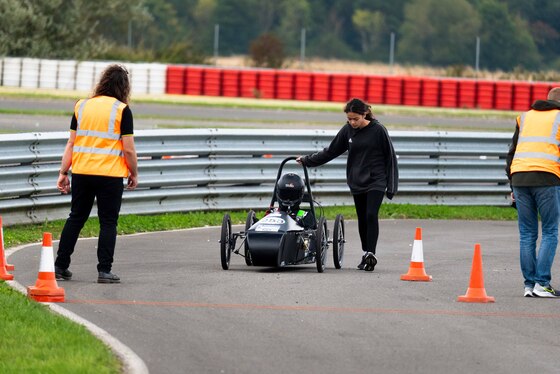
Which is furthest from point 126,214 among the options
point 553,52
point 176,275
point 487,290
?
point 553,52

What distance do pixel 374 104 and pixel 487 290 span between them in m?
32.1

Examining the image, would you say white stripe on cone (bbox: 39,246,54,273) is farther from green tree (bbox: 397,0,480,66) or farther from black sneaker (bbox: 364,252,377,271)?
green tree (bbox: 397,0,480,66)

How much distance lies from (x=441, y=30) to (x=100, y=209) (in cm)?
7038

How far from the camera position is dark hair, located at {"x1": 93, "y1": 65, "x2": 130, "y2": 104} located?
36.9ft

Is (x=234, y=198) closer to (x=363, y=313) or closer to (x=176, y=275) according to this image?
(x=176, y=275)

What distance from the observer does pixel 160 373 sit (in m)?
7.80

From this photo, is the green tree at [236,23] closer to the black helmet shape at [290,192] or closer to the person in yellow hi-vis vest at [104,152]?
the black helmet shape at [290,192]

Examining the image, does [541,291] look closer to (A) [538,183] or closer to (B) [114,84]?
(A) [538,183]

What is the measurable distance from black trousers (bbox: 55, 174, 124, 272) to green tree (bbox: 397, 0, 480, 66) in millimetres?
68871

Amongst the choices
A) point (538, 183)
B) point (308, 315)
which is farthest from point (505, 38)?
point (308, 315)

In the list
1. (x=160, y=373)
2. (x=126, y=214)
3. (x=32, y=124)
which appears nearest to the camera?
(x=160, y=373)

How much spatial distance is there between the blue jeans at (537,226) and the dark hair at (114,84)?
335cm

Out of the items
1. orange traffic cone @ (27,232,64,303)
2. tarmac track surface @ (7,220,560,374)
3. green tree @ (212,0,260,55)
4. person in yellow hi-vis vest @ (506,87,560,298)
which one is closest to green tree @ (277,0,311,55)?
green tree @ (212,0,260,55)

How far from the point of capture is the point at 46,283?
1014cm
